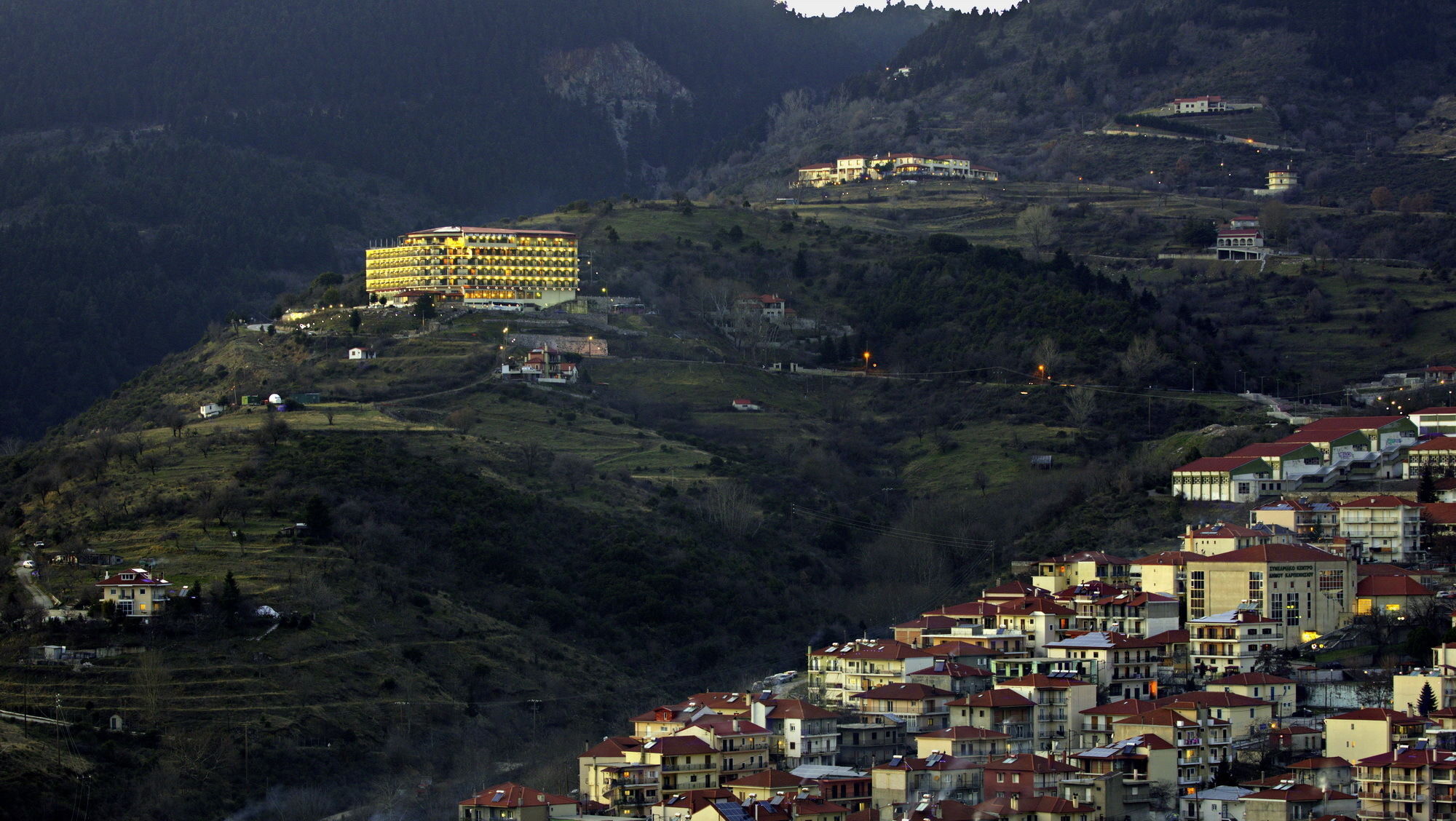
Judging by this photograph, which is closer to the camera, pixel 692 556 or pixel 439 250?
pixel 692 556

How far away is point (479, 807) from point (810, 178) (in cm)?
11277

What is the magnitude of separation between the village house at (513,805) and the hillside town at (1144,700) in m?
0.11

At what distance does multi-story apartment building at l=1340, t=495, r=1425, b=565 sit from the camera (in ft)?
234

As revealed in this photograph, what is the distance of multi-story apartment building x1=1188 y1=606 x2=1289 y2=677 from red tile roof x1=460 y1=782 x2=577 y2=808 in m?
18.3

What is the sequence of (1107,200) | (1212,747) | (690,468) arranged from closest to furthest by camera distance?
(1212,747)
(690,468)
(1107,200)

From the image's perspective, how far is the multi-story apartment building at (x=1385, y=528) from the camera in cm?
7131

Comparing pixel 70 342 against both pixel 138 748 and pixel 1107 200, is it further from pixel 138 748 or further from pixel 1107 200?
pixel 138 748

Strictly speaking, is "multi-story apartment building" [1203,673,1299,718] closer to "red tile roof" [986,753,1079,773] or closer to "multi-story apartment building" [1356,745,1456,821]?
"red tile roof" [986,753,1079,773]

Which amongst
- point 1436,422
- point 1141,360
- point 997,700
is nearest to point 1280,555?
point 997,700

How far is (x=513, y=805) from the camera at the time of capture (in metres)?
56.9

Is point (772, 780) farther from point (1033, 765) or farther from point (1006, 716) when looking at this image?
point (1006, 716)

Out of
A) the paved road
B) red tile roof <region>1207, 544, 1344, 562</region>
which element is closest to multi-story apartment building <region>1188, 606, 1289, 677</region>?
red tile roof <region>1207, 544, 1344, 562</region>

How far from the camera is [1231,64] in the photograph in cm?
17638

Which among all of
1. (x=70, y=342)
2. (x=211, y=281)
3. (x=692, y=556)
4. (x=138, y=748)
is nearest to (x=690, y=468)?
(x=692, y=556)
